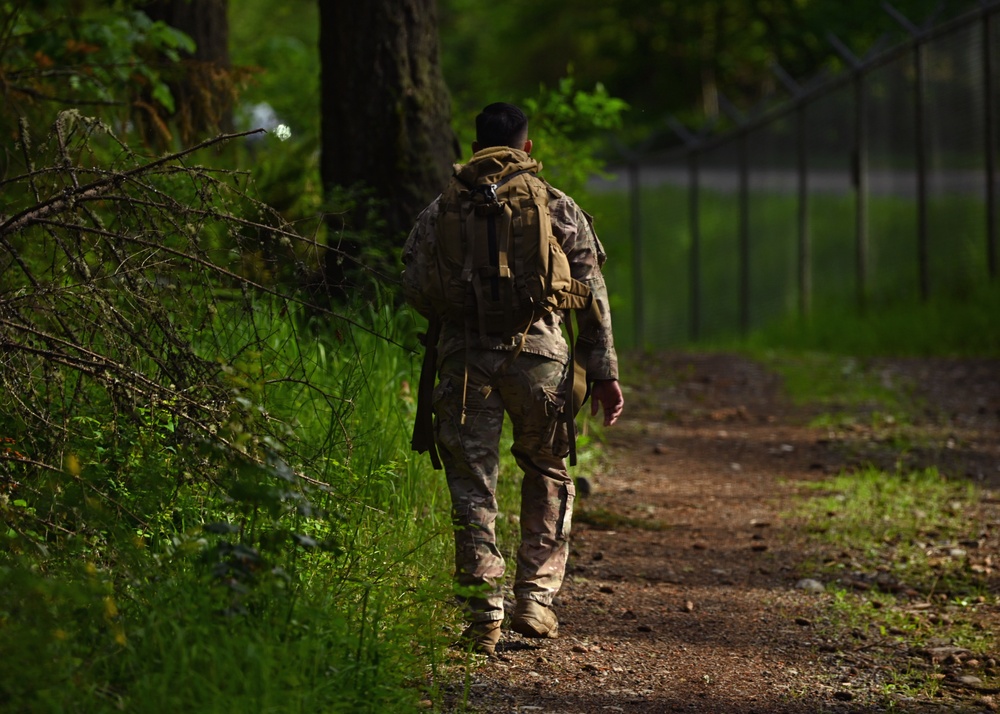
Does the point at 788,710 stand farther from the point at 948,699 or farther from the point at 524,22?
the point at 524,22

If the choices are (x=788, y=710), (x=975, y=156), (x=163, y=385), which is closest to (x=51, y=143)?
(x=163, y=385)

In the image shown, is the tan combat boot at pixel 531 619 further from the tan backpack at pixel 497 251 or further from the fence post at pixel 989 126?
the fence post at pixel 989 126

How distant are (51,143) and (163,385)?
40.4 inches

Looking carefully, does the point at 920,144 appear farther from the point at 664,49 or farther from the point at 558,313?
the point at 664,49

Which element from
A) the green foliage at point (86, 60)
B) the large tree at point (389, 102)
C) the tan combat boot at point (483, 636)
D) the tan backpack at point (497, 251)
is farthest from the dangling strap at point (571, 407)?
the green foliage at point (86, 60)

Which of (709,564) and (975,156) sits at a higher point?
(975,156)

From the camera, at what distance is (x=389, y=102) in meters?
7.09

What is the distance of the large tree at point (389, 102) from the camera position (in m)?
7.07

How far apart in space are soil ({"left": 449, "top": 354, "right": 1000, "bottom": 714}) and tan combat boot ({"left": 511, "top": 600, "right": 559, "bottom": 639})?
5 centimetres

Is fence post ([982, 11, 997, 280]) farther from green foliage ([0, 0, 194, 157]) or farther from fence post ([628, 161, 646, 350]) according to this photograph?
fence post ([628, 161, 646, 350])

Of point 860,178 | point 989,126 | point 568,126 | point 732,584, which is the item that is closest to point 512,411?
point 732,584

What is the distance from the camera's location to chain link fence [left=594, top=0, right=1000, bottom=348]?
11320mm

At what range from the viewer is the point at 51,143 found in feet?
14.7

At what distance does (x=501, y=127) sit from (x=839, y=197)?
1080 centimetres
